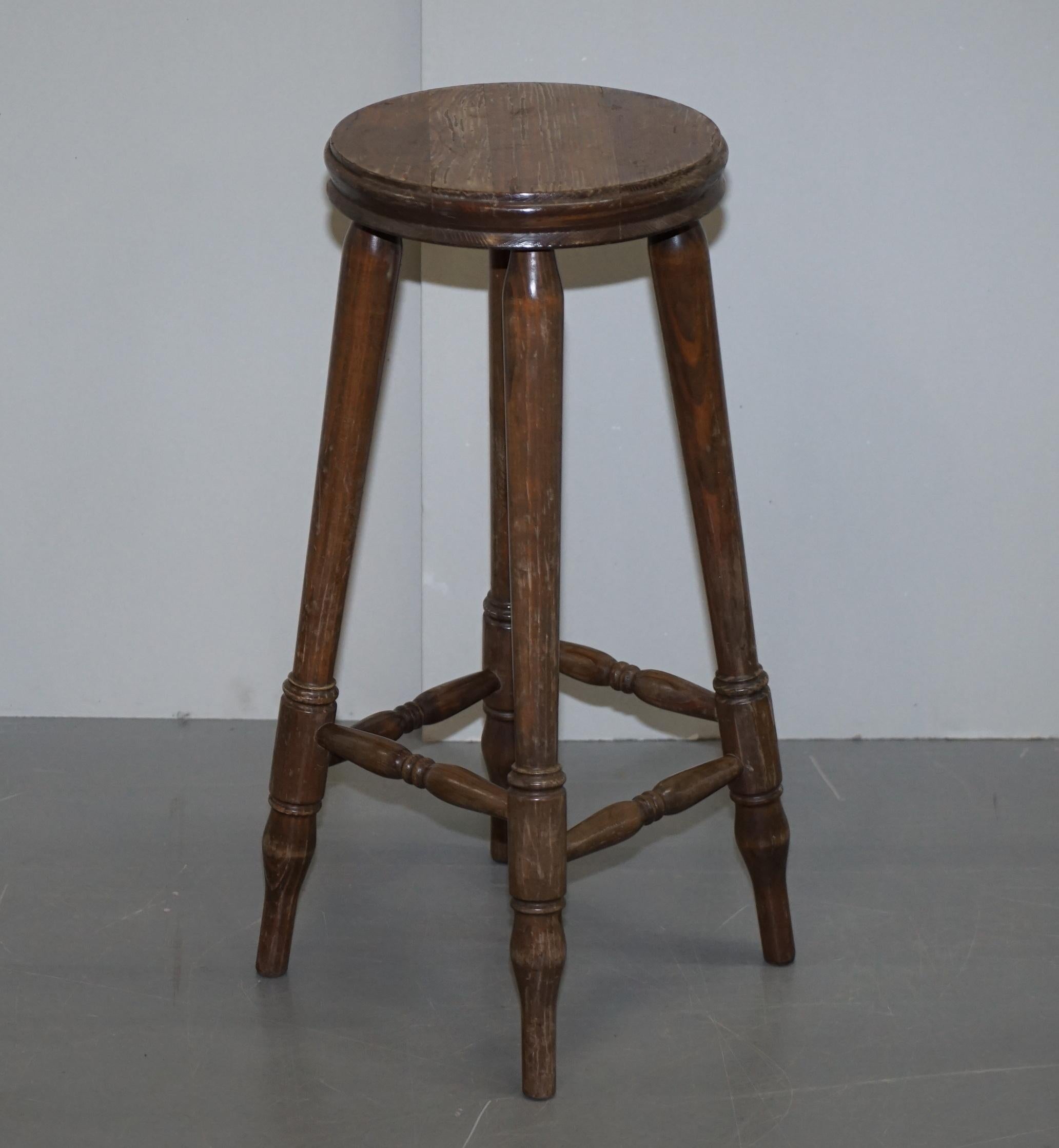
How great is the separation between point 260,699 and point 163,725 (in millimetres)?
148

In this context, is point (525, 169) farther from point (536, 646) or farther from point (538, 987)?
point (538, 987)

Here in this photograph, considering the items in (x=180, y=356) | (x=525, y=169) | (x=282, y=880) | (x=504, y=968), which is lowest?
(x=504, y=968)

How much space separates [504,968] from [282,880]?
0.26 meters

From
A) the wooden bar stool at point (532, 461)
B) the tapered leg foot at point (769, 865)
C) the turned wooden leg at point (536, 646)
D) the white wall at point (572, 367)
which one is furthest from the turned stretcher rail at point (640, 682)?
the white wall at point (572, 367)

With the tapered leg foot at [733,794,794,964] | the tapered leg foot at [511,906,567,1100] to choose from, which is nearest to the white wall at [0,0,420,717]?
the tapered leg foot at [733,794,794,964]

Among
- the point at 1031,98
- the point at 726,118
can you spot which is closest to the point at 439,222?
the point at 726,118

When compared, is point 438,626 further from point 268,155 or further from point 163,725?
point 268,155

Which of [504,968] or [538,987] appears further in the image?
[504,968]

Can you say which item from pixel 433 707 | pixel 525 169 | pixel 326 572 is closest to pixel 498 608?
pixel 433 707

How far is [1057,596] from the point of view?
2025mm

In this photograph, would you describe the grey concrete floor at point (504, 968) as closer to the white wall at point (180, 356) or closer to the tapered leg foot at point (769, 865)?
the tapered leg foot at point (769, 865)

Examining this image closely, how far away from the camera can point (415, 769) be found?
54.5 inches

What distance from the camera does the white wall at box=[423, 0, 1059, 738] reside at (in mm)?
1796

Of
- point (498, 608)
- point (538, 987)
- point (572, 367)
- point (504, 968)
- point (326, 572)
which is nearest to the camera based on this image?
point (538, 987)
